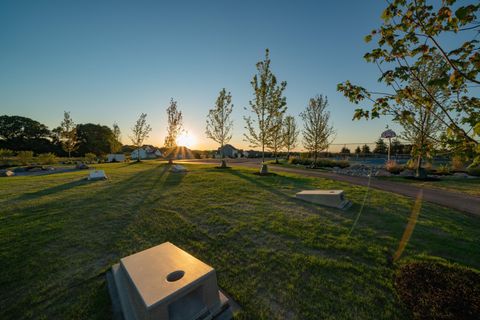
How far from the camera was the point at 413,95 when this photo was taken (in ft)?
9.39

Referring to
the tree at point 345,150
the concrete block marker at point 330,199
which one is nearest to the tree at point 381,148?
the tree at point 345,150

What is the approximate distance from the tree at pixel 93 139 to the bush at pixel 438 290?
64.9 m

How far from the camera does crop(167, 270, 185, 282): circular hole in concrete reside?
2.30 metres

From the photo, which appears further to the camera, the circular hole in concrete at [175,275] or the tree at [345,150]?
the tree at [345,150]

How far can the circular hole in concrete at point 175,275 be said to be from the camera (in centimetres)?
230

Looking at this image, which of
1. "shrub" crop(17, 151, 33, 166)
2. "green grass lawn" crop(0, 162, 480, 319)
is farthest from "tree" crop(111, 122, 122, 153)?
"green grass lawn" crop(0, 162, 480, 319)

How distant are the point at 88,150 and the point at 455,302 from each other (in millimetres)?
70667

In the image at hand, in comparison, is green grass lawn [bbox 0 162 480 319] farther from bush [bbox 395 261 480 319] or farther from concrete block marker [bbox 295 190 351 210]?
concrete block marker [bbox 295 190 351 210]

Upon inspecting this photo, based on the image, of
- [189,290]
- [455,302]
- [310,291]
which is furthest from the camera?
[310,291]

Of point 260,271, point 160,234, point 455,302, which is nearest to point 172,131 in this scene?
point 160,234

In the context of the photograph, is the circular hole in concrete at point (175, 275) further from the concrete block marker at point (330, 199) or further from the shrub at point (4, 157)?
the shrub at point (4, 157)

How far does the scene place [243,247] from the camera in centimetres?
384

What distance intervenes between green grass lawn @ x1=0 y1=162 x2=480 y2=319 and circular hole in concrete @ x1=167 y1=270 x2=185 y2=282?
2.59 ft

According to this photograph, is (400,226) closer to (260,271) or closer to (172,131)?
(260,271)
